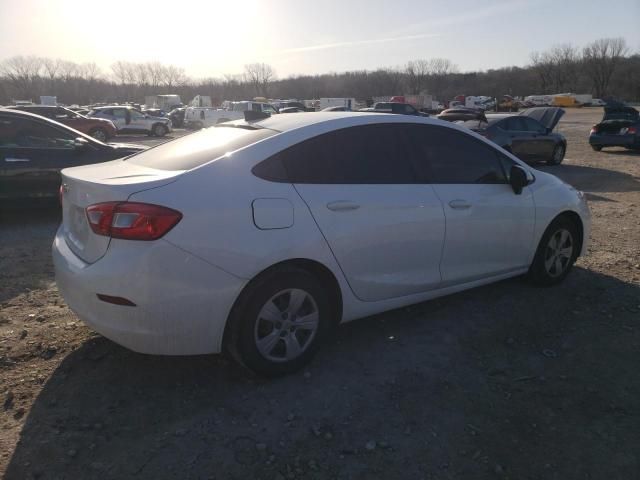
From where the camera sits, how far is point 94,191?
2957 millimetres

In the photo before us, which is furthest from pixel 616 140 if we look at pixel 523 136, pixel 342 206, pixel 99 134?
pixel 99 134

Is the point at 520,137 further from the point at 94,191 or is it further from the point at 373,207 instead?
the point at 94,191

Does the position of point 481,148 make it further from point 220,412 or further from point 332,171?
point 220,412

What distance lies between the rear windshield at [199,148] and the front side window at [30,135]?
406cm

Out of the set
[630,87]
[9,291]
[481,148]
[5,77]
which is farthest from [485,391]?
[5,77]

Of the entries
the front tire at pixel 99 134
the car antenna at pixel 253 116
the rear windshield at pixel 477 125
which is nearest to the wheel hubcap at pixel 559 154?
the rear windshield at pixel 477 125

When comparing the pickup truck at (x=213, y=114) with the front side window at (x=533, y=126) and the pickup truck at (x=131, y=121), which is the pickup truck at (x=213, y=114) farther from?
the front side window at (x=533, y=126)

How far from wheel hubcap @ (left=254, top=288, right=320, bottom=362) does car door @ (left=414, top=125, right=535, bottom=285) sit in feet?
3.90

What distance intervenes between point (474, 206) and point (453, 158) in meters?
0.41

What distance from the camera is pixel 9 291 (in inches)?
181

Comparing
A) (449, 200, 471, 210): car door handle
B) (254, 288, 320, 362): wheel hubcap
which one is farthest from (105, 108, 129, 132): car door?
(254, 288, 320, 362): wheel hubcap

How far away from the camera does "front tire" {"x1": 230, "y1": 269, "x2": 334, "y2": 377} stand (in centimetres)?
298

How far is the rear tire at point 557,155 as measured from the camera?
14609mm

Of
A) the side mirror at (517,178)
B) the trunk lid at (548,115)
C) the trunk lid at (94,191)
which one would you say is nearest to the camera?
the trunk lid at (94,191)
